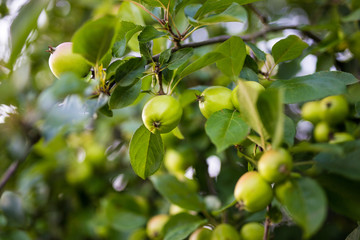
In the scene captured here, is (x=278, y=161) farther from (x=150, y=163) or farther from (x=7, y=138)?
(x=7, y=138)

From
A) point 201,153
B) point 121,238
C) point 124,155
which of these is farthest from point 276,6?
point 121,238

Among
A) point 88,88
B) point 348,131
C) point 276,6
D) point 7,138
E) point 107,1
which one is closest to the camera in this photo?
point 88,88

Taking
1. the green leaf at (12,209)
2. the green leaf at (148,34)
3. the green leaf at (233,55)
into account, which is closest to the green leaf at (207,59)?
the green leaf at (233,55)

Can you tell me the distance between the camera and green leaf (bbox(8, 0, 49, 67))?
2.20 ft

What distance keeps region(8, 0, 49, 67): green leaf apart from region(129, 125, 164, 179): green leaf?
1.28 ft

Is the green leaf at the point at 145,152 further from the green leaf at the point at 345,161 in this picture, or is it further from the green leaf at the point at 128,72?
the green leaf at the point at 345,161

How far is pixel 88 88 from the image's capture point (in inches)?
27.3

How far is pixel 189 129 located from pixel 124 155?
0.69 meters

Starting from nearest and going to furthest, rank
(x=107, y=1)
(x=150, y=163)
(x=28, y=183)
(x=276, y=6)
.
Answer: (x=150, y=163) → (x=28, y=183) → (x=107, y=1) → (x=276, y=6)

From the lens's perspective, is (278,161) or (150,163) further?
(150,163)

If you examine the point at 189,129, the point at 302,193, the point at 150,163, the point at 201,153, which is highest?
the point at 302,193

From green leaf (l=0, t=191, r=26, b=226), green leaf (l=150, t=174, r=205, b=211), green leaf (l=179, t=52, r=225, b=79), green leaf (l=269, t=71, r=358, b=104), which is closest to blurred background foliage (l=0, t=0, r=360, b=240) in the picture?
green leaf (l=0, t=191, r=26, b=226)

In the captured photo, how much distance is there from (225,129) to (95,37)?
36cm

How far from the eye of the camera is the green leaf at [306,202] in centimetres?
53
